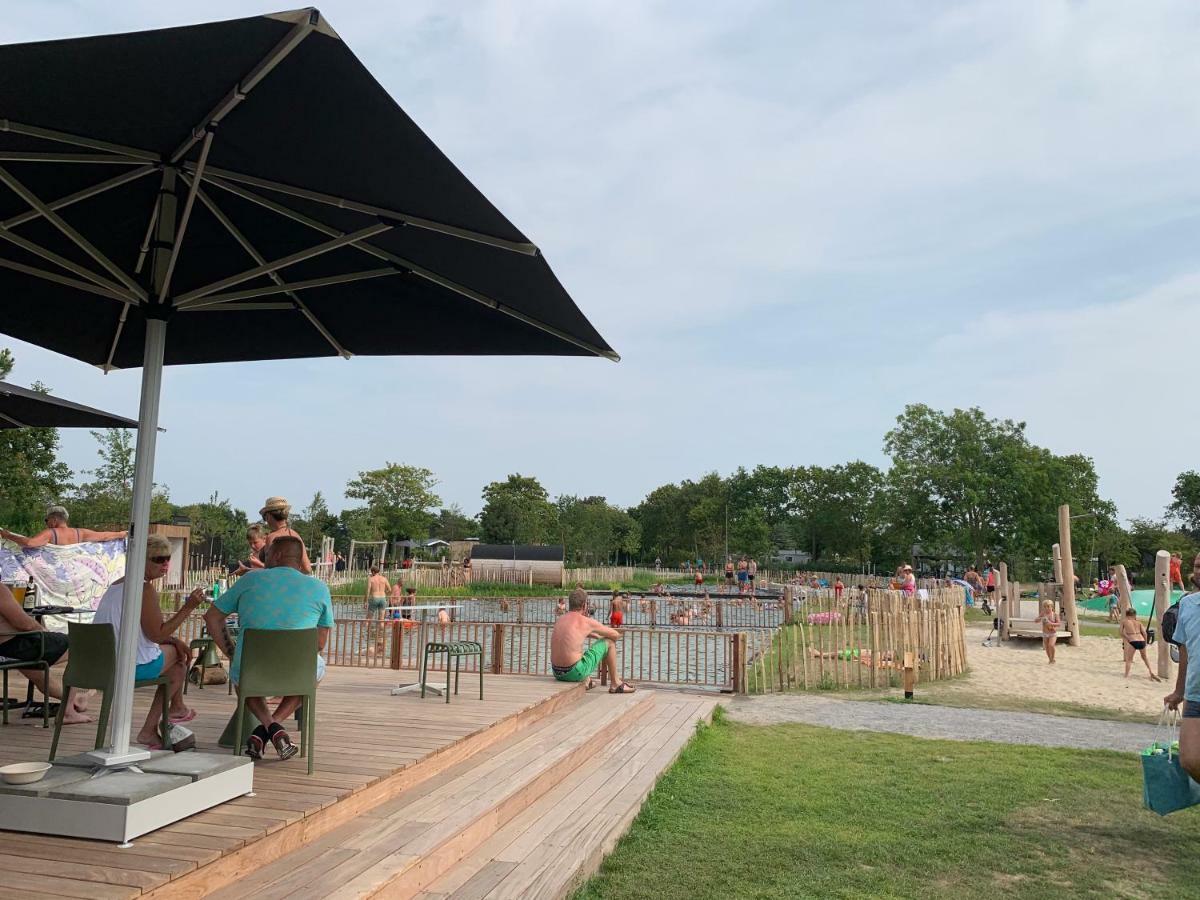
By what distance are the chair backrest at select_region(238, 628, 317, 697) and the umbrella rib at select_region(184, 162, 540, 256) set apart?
210 centimetres

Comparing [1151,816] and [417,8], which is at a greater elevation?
[417,8]

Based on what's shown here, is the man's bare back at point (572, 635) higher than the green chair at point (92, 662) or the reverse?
the reverse

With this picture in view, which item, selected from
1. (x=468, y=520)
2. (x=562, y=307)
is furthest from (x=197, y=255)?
(x=468, y=520)

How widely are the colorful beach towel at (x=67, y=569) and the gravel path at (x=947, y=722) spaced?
27.0 feet

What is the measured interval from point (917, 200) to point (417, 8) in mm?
10561

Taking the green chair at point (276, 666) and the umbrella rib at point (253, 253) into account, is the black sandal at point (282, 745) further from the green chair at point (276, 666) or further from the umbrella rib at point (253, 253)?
the umbrella rib at point (253, 253)

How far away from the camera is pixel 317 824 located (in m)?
3.70

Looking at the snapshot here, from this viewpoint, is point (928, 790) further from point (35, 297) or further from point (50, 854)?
point (35, 297)

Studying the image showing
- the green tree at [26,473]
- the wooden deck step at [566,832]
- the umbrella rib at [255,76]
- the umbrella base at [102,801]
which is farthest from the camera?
the green tree at [26,473]

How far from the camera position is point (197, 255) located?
4395mm

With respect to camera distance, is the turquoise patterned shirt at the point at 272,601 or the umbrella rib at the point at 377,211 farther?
the turquoise patterned shirt at the point at 272,601

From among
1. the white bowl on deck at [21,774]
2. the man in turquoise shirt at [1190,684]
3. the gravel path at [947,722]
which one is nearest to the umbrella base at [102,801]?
the white bowl on deck at [21,774]

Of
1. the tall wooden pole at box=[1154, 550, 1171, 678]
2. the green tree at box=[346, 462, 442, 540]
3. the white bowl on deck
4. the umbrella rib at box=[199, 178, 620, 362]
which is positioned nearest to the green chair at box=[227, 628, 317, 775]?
the white bowl on deck

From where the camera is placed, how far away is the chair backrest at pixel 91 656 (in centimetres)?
397
